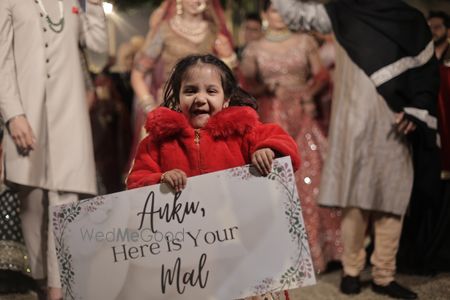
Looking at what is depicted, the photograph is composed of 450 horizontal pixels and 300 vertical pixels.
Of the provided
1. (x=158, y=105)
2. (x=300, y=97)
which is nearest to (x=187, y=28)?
(x=158, y=105)

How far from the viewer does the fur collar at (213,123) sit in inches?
64.1

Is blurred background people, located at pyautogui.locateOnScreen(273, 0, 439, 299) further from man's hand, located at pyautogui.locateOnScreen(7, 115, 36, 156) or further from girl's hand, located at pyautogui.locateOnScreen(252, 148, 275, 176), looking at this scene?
man's hand, located at pyautogui.locateOnScreen(7, 115, 36, 156)

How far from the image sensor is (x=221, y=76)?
1.73 metres

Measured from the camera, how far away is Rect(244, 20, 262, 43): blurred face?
11.6 feet

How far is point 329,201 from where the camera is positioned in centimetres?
254

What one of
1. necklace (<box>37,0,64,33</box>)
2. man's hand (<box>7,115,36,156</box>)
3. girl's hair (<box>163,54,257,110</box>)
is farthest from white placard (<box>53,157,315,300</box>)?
necklace (<box>37,0,64,33</box>)

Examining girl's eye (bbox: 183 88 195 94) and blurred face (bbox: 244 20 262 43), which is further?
blurred face (bbox: 244 20 262 43)

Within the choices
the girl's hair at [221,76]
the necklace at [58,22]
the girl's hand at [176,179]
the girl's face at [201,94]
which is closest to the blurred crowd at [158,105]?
the necklace at [58,22]

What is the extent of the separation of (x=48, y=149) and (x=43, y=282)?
1.63 ft

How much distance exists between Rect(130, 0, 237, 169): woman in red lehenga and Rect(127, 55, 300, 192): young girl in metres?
1.08

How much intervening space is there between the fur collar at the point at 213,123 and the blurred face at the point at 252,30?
1.93 metres

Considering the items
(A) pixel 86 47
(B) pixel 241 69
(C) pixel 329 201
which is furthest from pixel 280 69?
(A) pixel 86 47

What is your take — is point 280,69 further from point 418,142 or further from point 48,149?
point 48,149

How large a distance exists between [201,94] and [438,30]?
1.25 m
